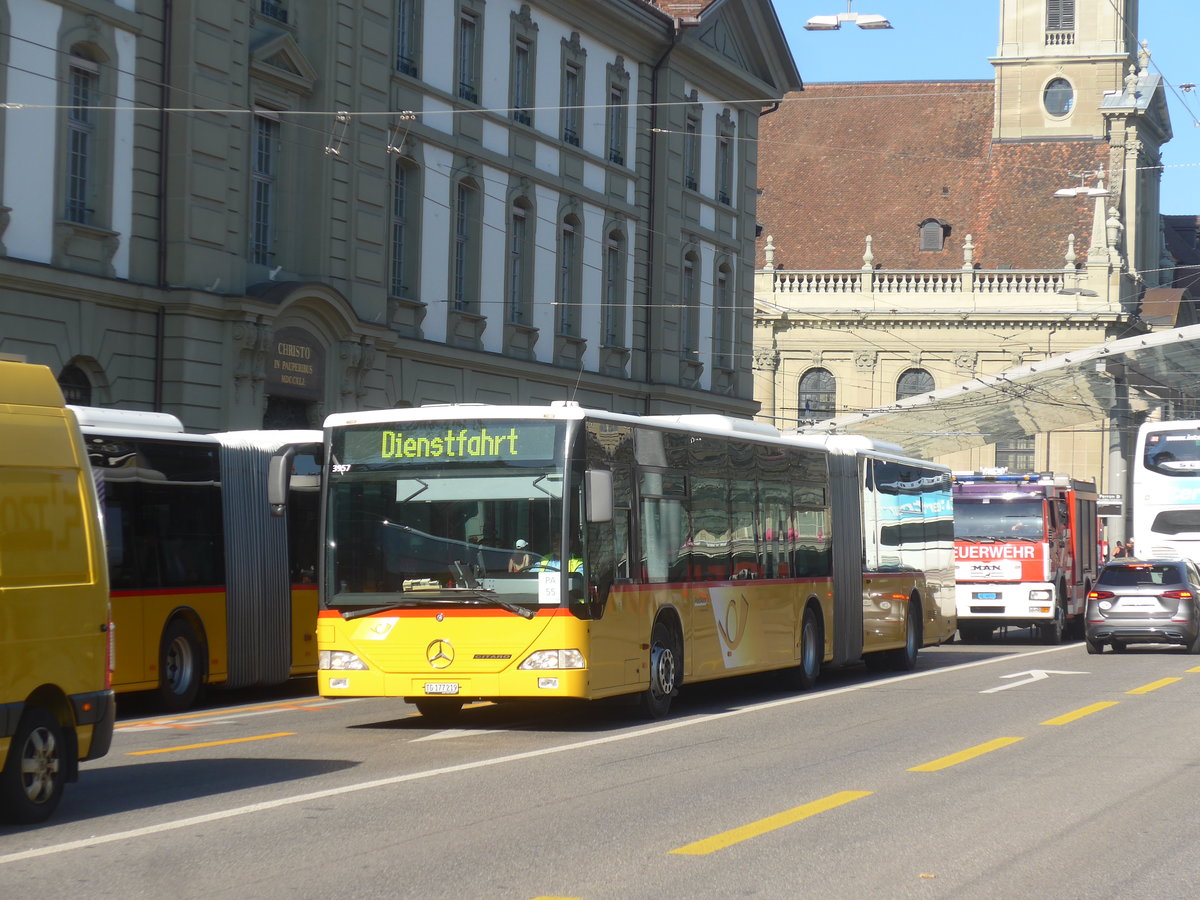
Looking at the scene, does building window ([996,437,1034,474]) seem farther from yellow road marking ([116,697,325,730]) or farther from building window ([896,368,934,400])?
yellow road marking ([116,697,325,730])

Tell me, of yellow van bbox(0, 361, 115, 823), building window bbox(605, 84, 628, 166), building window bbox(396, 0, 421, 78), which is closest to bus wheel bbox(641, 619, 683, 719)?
yellow van bbox(0, 361, 115, 823)

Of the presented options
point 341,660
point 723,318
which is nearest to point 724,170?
point 723,318

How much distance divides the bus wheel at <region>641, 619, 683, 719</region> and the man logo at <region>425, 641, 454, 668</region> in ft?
7.30

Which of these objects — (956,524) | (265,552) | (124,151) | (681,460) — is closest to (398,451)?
(681,460)

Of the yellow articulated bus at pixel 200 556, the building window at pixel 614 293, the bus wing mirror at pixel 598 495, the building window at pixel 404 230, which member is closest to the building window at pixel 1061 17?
the building window at pixel 614 293

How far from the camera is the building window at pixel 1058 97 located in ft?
274

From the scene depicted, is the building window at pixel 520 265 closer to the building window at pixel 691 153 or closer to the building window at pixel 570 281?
the building window at pixel 570 281

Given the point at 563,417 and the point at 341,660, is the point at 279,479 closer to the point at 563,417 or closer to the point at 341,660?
the point at 341,660

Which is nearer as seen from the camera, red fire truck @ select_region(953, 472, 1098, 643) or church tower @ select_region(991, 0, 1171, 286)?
red fire truck @ select_region(953, 472, 1098, 643)

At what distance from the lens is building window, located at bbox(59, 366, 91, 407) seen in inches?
995

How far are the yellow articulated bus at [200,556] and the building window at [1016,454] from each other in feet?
195

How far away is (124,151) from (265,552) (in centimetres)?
816

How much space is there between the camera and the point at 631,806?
11047 millimetres

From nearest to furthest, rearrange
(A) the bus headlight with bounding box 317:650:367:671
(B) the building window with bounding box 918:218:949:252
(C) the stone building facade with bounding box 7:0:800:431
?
(A) the bus headlight with bounding box 317:650:367:671 < (C) the stone building facade with bounding box 7:0:800:431 < (B) the building window with bounding box 918:218:949:252
